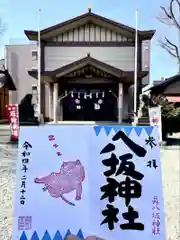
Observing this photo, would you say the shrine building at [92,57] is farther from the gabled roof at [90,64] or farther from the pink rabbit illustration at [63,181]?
the pink rabbit illustration at [63,181]

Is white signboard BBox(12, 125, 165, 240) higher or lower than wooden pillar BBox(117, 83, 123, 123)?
lower

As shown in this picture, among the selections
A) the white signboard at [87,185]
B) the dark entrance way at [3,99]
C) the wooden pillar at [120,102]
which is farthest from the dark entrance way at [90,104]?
the white signboard at [87,185]

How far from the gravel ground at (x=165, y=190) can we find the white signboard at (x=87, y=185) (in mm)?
1472

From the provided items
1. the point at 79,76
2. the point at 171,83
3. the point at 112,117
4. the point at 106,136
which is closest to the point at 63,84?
the point at 79,76

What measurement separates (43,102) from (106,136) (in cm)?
1771

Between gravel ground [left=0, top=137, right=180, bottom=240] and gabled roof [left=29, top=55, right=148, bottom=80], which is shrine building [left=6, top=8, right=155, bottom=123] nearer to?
gabled roof [left=29, top=55, right=148, bottom=80]

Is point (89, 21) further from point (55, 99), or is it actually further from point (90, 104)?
point (55, 99)

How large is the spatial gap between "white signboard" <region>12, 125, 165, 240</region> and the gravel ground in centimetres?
147

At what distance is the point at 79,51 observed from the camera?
19.3 metres

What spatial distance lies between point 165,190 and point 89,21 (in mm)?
15677

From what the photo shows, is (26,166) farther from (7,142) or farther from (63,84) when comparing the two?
(63,84)

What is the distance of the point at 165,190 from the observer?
17.0ft

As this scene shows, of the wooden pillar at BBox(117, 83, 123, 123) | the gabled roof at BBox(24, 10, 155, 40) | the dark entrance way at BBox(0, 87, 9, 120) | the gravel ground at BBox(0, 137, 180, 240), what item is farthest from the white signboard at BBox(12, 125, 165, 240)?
the dark entrance way at BBox(0, 87, 9, 120)

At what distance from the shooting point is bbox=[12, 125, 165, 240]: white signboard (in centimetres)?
197
